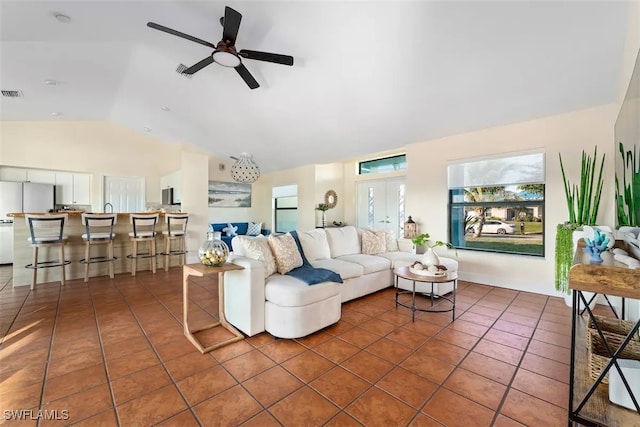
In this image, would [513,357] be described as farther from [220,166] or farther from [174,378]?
[220,166]

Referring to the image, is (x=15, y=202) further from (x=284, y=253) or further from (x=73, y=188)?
(x=284, y=253)

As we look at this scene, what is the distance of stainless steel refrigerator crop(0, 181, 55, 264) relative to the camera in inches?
208

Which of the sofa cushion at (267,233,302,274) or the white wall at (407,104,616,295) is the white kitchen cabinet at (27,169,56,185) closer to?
the sofa cushion at (267,233,302,274)

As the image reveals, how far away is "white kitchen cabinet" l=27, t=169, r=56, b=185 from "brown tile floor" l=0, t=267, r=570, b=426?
13.4 ft

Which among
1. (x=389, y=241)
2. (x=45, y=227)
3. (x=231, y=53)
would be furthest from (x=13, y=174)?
(x=389, y=241)

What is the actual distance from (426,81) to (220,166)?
634 cm

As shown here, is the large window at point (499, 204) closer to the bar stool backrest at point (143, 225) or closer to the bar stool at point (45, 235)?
the bar stool backrest at point (143, 225)

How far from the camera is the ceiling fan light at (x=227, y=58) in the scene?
251 cm

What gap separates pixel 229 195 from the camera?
325 inches

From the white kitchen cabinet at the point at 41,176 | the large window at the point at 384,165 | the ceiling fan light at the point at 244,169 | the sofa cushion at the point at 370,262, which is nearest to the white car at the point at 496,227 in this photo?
the sofa cushion at the point at 370,262

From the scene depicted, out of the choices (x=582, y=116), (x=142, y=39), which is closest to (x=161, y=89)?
(x=142, y=39)

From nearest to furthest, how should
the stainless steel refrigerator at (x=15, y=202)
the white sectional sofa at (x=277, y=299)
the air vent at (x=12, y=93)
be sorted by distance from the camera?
the white sectional sofa at (x=277, y=299), the air vent at (x=12, y=93), the stainless steel refrigerator at (x=15, y=202)

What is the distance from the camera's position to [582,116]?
3.45 metres

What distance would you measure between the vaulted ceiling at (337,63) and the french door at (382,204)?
1.52 meters
